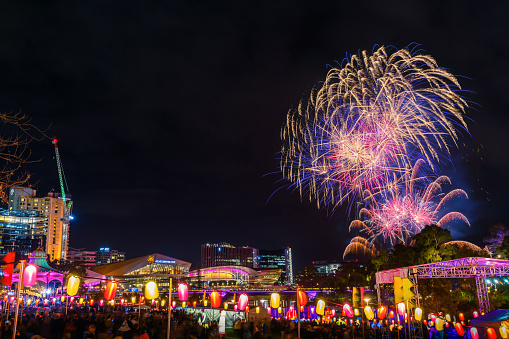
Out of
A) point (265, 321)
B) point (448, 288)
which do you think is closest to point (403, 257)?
point (448, 288)

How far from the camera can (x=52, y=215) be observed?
120562 millimetres

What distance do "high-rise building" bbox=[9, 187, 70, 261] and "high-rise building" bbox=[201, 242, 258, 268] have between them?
229 feet

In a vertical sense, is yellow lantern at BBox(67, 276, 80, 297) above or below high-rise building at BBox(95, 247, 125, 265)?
below

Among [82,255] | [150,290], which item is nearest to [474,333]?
[150,290]

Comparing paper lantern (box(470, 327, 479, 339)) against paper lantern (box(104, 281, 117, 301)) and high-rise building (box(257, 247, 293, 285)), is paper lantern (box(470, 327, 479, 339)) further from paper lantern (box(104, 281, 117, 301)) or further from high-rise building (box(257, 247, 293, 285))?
high-rise building (box(257, 247, 293, 285))

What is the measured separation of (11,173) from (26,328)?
9.30 meters

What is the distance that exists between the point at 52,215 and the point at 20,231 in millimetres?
12716

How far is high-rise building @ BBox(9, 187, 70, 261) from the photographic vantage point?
115250 millimetres

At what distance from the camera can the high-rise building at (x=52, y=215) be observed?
115 metres

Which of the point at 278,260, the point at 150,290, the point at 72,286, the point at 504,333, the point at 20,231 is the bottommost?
the point at 504,333

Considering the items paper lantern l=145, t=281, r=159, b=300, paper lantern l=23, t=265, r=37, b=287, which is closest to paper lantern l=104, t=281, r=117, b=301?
paper lantern l=145, t=281, r=159, b=300

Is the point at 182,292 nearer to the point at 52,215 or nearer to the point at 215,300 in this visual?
the point at 215,300

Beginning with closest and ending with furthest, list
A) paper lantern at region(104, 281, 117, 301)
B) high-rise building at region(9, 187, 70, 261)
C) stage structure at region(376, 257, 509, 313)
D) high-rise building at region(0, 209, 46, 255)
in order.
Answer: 1. stage structure at region(376, 257, 509, 313)
2. paper lantern at region(104, 281, 117, 301)
3. high-rise building at region(0, 209, 46, 255)
4. high-rise building at region(9, 187, 70, 261)

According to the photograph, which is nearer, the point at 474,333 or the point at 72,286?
the point at 474,333
